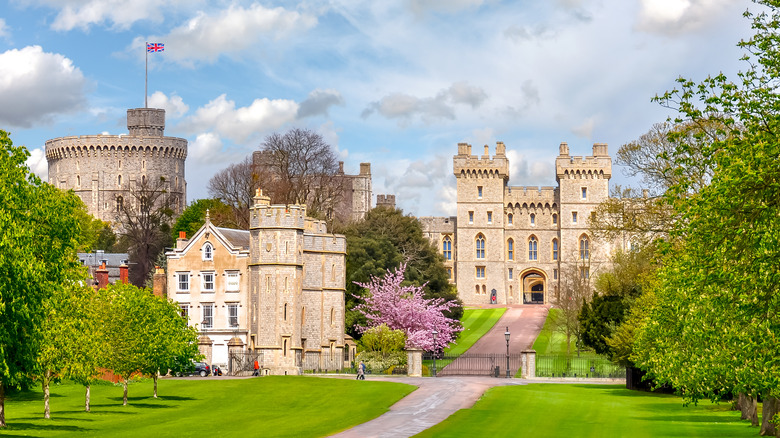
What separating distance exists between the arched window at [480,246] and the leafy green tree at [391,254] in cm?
3202

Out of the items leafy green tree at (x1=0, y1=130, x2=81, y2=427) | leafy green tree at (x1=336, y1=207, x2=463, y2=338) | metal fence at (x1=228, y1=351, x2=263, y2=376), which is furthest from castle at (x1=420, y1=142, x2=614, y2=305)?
leafy green tree at (x1=0, y1=130, x2=81, y2=427)

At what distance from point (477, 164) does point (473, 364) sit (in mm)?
45223

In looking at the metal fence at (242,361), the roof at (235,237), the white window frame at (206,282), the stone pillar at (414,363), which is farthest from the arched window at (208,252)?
the stone pillar at (414,363)

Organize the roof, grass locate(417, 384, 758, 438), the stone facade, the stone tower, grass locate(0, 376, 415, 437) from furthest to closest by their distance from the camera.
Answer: the stone facade, the roof, the stone tower, grass locate(0, 376, 415, 437), grass locate(417, 384, 758, 438)

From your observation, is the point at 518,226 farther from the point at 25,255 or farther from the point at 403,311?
the point at 25,255

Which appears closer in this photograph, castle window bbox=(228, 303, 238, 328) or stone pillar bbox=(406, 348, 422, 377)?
stone pillar bbox=(406, 348, 422, 377)

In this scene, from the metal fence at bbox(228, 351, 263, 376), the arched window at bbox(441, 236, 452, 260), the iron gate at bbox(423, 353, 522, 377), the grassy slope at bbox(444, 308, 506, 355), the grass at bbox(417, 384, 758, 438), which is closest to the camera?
the grass at bbox(417, 384, 758, 438)

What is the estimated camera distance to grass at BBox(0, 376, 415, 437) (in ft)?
93.5

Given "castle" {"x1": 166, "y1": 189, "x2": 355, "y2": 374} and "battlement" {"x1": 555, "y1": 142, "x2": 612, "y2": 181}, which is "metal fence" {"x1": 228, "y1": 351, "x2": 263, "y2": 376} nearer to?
"castle" {"x1": 166, "y1": 189, "x2": 355, "y2": 374}

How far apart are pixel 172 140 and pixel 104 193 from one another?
9.50 m

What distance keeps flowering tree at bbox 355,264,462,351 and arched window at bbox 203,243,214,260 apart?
9523mm

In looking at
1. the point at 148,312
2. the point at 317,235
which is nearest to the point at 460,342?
the point at 317,235

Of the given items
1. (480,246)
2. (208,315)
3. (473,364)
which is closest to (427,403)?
(208,315)

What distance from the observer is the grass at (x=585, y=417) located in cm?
2725
